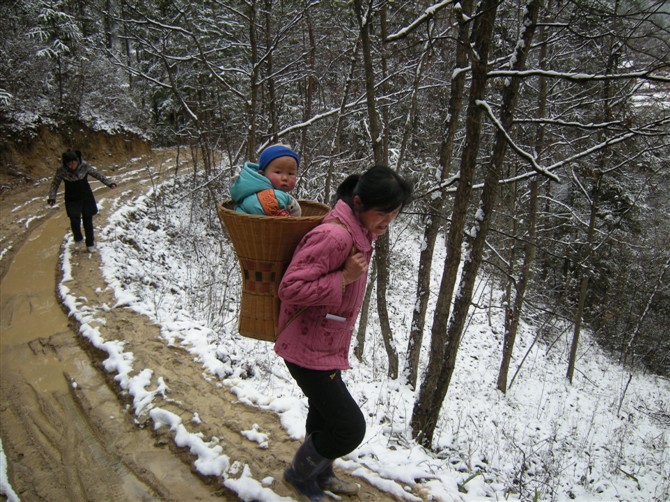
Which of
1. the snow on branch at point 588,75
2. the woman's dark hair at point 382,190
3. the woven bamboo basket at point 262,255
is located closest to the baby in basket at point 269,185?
the woven bamboo basket at point 262,255

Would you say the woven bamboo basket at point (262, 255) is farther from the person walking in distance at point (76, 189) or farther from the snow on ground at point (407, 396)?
the person walking in distance at point (76, 189)

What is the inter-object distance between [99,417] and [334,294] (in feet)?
9.84

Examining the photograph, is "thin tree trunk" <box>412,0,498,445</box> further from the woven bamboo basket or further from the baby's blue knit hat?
the woven bamboo basket

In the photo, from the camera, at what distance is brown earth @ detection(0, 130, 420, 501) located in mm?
2871

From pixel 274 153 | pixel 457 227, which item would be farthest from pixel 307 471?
pixel 457 227

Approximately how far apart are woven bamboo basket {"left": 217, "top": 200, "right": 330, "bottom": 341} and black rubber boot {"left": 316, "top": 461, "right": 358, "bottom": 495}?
116 cm

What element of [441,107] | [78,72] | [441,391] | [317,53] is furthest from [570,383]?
[78,72]

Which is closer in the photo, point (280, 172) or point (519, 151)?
point (280, 172)

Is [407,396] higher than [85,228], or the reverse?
[85,228]

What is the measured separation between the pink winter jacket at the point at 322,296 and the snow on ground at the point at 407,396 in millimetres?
1318

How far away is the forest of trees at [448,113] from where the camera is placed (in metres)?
4.01

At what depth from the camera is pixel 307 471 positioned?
258 centimetres

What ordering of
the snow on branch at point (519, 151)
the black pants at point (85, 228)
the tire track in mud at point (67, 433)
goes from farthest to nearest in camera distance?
the black pants at point (85, 228), the snow on branch at point (519, 151), the tire track in mud at point (67, 433)

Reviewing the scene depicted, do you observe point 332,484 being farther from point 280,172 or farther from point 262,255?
point 280,172
